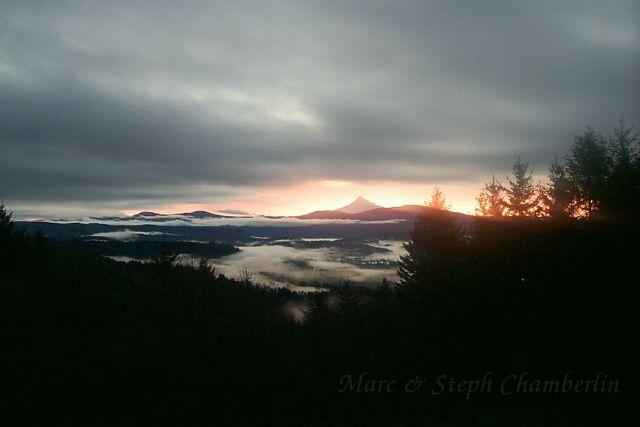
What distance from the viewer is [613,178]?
35.5 feet

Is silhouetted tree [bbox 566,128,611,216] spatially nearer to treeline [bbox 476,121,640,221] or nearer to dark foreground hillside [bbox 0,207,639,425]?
treeline [bbox 476,121,640,221]

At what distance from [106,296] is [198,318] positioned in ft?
7.77

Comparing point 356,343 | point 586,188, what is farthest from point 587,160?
point 356,343

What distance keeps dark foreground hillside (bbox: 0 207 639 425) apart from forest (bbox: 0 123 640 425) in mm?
30

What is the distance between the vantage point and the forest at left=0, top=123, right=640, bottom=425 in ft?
22.9

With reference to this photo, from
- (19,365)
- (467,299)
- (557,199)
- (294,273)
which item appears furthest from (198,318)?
(294,273)

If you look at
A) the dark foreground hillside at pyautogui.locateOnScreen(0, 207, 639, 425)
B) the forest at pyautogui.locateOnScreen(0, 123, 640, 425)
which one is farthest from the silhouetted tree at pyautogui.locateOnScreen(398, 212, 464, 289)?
the dark foreground hillside at pyautogui.locateOnScreen(0, 207, 639, 425)

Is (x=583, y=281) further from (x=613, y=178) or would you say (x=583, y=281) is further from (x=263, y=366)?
(x=263, y=366)

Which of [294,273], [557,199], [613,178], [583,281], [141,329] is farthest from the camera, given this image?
[294,273]

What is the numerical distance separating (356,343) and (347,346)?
9.9 inches

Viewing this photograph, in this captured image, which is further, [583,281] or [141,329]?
[583,281]

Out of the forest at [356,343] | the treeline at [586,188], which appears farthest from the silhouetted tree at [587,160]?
the forest at [356,343]

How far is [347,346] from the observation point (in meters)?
8.21

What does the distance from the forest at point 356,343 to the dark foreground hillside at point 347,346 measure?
0.10 ft
